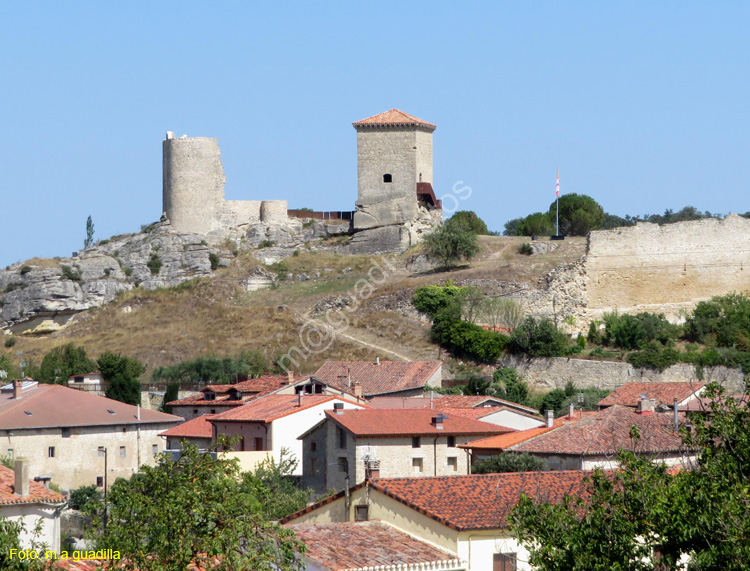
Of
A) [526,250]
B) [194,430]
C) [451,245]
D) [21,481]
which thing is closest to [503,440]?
[21,481]

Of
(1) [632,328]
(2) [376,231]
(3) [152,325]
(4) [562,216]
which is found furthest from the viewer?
(4) [562,216]

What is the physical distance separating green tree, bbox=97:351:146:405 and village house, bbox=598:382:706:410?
17407 millimetres

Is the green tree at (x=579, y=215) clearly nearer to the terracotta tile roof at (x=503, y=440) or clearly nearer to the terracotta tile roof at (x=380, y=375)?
the terracotta tile roof at (x=380, y=375)

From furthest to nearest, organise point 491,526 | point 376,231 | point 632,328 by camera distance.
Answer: point 376,231 < point 632,328 < point 491,526

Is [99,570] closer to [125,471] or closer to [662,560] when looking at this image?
[662,560]

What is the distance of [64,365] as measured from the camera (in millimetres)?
46219

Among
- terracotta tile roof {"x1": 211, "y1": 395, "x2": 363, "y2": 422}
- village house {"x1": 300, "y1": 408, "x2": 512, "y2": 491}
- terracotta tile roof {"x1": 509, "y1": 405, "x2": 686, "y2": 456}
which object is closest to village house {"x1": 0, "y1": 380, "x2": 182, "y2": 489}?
terracotta tile roof {"x1": 211, "y1": 395, "x2": 363, "y2": 422}

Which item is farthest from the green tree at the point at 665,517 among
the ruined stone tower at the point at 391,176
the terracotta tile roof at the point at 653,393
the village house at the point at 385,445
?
the ruined stone tower at the point at 391,176

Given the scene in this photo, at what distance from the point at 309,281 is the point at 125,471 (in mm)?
20027

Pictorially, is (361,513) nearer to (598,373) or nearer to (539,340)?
(598,373)

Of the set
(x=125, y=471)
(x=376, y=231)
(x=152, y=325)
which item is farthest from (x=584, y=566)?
(x=376, y=231)

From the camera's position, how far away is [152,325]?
168 ft

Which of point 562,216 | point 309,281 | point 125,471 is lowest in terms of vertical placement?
point 125,471

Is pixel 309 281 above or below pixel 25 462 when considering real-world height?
above
